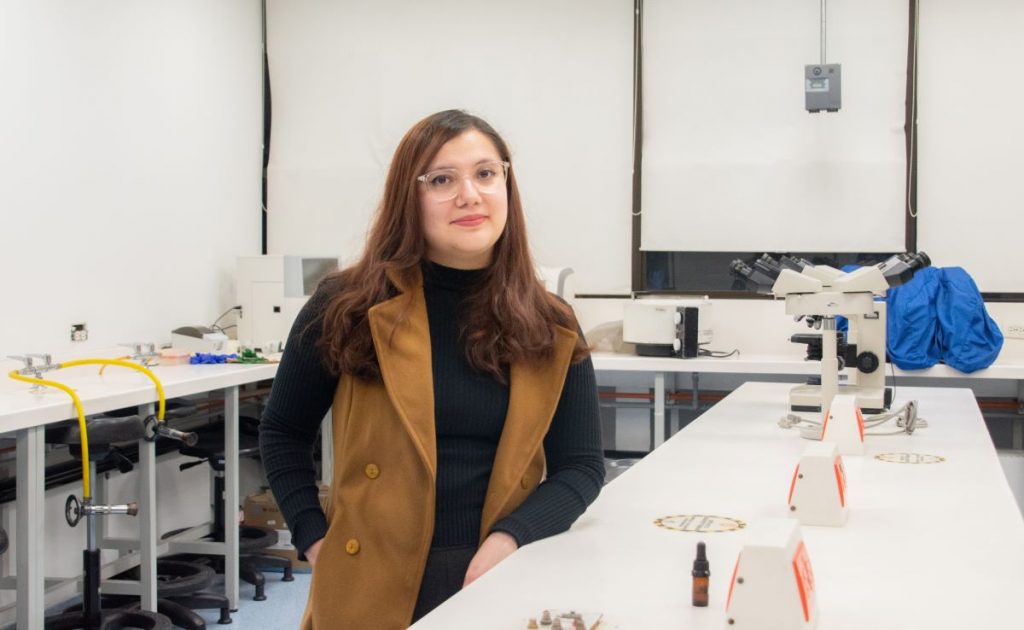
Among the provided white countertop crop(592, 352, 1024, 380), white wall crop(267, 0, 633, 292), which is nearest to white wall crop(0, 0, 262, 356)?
white wall crop(267, 0, 633, 292)

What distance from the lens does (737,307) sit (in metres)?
5.16

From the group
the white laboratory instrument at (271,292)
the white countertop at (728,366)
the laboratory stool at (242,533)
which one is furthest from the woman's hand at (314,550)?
the white laboratory instrument at (271,292)

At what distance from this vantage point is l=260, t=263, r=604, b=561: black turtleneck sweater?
4.91 feet

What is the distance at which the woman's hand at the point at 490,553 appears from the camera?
4.67ft

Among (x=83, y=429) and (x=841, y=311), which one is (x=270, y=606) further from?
(x=841, y=311)

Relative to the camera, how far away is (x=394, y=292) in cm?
153

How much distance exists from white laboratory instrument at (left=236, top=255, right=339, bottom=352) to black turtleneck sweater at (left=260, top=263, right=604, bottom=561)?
10.6ft

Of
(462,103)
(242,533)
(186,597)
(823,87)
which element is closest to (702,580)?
(186,597)

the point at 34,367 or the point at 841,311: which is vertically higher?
the point at 841,311

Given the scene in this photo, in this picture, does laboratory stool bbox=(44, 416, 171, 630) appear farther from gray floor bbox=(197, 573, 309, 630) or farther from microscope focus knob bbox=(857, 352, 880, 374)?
microscope focus knob bbox=(857, 352, 880, 374)

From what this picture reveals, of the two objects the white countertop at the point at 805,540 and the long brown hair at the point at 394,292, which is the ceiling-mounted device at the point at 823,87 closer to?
the white countertop at the point at 805,540

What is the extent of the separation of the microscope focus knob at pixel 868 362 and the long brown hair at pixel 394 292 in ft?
5.17

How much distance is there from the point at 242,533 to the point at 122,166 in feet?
5.45

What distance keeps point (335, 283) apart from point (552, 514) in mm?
485
